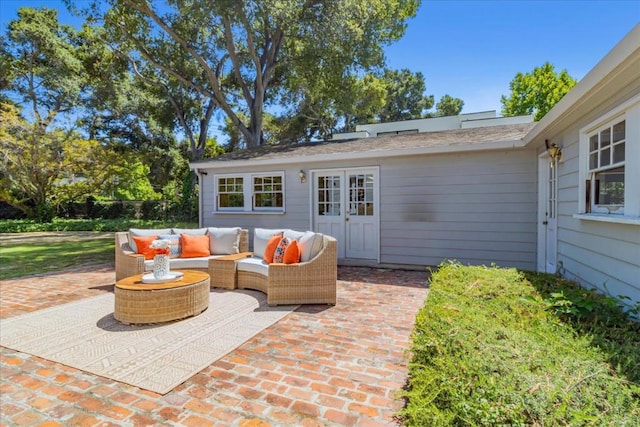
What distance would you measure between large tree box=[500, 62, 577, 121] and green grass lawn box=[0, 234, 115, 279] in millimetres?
27967

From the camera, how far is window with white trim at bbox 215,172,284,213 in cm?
866

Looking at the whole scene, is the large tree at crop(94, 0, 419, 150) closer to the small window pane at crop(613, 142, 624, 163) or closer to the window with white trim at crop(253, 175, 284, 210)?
the window with white trim at crop(253, 175, 284, 210)

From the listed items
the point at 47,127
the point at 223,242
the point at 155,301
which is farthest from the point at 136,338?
the point at 47,127

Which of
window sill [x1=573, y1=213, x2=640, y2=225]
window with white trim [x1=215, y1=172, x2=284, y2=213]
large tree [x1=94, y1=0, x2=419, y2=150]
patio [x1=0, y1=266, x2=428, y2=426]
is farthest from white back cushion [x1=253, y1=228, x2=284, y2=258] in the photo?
large tree [x1=94, y1=0, x2=419, y2=150]

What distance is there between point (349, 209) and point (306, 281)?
3.41m

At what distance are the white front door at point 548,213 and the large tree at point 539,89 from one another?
2348 centimetres

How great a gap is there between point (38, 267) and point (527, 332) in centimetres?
929

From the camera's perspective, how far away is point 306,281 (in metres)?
4.78

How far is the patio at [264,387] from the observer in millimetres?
2334

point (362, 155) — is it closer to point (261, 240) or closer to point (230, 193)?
point (261, 240)

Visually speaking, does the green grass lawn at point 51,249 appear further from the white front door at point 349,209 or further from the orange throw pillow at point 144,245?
the white front door at point 349,209

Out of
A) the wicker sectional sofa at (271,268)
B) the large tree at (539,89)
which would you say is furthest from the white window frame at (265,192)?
the large tree at (539,89)

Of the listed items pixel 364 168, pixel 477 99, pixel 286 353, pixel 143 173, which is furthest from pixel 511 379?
pixel 477 99

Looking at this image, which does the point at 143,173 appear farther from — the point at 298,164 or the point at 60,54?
the point at 298,164
